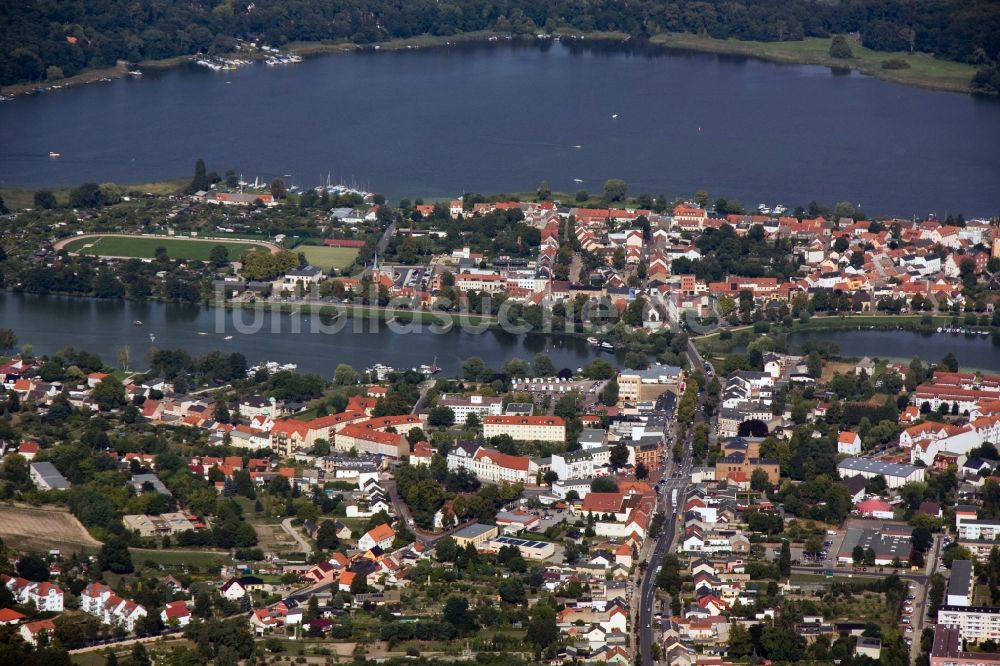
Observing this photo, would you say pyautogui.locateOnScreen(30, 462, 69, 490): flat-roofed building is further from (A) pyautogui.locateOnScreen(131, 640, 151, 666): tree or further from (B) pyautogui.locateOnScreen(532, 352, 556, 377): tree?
(B) pyautogui.locateOnScreen(532, 352, 556, 377): tree

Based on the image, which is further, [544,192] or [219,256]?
[544,192]

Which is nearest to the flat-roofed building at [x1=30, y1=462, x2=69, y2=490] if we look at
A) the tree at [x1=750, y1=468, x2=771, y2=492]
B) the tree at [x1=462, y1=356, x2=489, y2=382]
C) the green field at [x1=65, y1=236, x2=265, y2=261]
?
the tree at [x1=462, y1=356, x2=489, y2=382]

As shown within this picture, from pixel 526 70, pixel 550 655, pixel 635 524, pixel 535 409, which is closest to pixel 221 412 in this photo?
pixel 535 409

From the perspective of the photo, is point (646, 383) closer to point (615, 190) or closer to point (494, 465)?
point (494, 465)

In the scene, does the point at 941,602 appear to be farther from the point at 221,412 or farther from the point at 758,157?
the point at 758,157

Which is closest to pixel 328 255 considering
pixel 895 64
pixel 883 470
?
pixel 883 470
